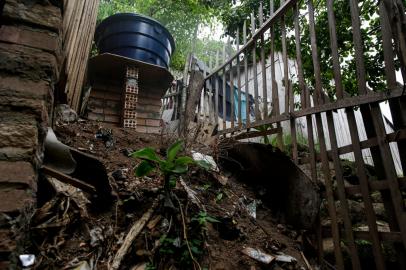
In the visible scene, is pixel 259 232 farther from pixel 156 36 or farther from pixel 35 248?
pixel 156 36

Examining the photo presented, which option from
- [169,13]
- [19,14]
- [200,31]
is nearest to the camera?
[19,14]

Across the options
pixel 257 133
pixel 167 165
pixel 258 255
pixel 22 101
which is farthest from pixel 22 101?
pixel 257 133

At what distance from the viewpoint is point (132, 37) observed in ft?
13.8

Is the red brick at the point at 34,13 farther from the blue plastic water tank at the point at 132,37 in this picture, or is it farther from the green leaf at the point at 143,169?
the blue plastic water tank at the point at 132,37

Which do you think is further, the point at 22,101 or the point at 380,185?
the point at 380,185

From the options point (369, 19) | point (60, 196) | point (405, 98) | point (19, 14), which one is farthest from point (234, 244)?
point (369, 19)

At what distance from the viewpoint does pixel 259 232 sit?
226 cm

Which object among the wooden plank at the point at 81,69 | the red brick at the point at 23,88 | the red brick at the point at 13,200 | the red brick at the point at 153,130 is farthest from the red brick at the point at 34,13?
the red brick at the point at 153,130

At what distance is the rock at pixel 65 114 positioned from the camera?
2643mm

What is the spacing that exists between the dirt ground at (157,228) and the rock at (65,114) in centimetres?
13

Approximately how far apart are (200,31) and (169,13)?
2238 millimetres

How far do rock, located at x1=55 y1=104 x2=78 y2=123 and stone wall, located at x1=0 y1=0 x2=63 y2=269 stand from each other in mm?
1525

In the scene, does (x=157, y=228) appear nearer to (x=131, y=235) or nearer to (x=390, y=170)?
(x=131, y=235)

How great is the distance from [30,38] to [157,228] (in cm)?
135
